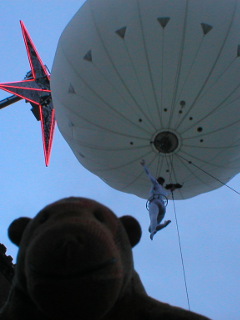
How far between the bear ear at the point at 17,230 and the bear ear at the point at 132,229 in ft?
2.35

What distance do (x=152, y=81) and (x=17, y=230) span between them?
5.35 metres

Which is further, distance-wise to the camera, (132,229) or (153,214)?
(153,214)

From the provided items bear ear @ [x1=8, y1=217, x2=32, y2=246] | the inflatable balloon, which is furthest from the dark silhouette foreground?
the inflatable balloon

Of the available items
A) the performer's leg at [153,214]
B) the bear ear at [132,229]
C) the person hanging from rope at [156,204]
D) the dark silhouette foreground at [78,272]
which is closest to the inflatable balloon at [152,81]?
the person hanging from rope at [156,204]

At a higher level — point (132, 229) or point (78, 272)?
point (132, 229)

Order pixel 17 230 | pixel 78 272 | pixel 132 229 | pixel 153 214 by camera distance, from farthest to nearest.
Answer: pixel 153 214 → pixel 132 229 → pixel 17 230 → pixel 78 272

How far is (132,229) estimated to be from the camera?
10.4 feet

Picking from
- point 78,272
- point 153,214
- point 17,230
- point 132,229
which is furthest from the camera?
point 153,214

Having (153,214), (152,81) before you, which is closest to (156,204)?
(153,214)

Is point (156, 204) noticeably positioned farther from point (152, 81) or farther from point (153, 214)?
point (152, 81)

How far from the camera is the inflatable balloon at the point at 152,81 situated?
305 inches

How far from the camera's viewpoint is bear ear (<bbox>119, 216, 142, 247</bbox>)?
3174 mm

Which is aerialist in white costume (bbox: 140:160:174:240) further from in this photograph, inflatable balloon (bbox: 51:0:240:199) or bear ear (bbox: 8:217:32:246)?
bear ear (bbox: 8:217:32:246)

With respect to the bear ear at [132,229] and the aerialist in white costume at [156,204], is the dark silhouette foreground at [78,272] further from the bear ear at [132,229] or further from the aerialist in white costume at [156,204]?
the aerialist in white costume at [156,204]
